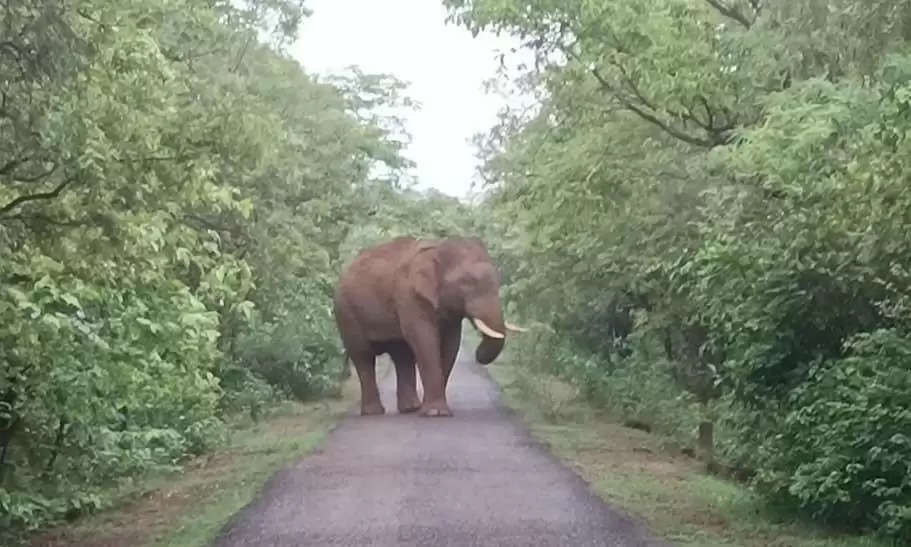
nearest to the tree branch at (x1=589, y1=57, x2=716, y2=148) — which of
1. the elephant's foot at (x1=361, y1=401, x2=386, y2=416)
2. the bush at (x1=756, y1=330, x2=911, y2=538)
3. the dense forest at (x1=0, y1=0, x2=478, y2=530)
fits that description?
the dense forest at (x1=0, y1=0, x2=478, y2=530)

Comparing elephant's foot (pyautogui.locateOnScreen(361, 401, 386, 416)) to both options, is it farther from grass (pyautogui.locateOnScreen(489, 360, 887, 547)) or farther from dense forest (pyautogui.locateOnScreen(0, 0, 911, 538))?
grass (pyautogui.locateOnScreen(489, 360, 887, 547))

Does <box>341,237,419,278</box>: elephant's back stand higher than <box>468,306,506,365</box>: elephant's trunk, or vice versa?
<box>341,237,419,278</box>: elephant's back

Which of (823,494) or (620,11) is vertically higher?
(620,11)

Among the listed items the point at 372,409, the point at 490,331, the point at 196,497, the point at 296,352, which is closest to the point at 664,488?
the point at 196,497

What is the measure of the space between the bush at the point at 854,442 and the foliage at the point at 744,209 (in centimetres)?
2

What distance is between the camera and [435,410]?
981 inches

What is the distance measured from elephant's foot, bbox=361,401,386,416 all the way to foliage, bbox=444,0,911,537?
12.6 ft

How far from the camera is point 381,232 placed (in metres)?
40.7

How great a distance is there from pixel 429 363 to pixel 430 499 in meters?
11.8

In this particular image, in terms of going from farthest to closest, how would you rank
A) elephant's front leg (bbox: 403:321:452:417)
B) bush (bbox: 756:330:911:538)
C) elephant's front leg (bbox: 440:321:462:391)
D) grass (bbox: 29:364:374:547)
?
elephant's front leg (bbox: 440:321:462:391) → elephant's front leg (bbox: 403:321:452:417) → grass (bbox: 29:364:374:547) → bush (bbox: 756:330:911:538)

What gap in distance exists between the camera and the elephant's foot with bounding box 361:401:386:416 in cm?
2647

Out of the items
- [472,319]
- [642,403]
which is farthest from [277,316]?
Answer: [642,403]

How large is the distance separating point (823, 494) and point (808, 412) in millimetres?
776

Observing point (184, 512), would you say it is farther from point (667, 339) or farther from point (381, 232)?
point (381, 232)
